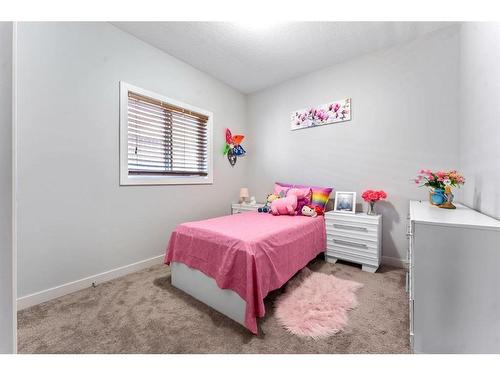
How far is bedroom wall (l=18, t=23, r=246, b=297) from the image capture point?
1.63 metres

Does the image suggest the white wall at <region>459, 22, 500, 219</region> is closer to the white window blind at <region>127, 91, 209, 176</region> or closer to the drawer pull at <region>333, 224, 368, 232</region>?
the drawer pull at <region>333, 224, 368, 232</region>

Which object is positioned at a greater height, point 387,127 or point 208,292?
point 387,127

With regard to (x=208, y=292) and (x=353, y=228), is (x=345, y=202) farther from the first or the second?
(x=208, y=292)

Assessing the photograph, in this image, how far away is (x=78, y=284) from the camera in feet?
6.14

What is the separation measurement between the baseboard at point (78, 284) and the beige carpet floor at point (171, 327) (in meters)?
0.06

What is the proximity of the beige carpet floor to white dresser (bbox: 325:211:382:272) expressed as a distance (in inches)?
15.5

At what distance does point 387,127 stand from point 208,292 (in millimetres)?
2680

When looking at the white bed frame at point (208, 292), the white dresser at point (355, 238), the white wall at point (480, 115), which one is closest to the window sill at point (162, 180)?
the white bed frame at point (208, 292)

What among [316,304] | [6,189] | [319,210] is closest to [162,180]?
[6,189]

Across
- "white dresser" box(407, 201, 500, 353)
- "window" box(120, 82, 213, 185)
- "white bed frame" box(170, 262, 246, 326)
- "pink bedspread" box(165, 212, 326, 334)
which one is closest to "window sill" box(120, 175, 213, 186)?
"window" box(120, 82, 213, 185)

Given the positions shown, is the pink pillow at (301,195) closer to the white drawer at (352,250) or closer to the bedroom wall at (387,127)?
the bedroom wall at (387,127)

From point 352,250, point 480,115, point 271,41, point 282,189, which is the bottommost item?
point 352,250
